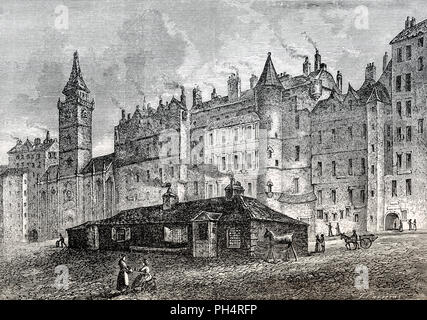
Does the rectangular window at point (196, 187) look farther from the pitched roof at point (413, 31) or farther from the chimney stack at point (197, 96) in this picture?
the pitched roof at point (413, 31)

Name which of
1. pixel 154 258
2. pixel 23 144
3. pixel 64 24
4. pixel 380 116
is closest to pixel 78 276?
pixel 154 258

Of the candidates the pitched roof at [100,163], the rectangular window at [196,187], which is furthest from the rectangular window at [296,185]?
the pitched roof at [100,163]

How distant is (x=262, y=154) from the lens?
12.1m

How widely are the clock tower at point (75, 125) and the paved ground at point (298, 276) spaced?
2.33 metres

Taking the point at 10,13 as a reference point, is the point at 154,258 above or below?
below

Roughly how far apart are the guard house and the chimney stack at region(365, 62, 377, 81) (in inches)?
118

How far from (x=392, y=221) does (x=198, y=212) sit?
3.60 m

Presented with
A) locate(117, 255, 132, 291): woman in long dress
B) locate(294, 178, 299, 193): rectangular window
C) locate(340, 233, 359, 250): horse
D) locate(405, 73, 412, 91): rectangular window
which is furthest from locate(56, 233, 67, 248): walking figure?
locate(405, 73, 412, 91): rectangular window

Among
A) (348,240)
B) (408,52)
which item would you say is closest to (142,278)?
(348,240)

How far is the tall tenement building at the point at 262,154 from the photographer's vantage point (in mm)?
11875

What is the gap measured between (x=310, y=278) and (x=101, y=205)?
427 cm

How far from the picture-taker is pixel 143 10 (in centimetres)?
1205

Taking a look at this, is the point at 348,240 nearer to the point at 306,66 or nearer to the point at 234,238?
the point at 234,238
